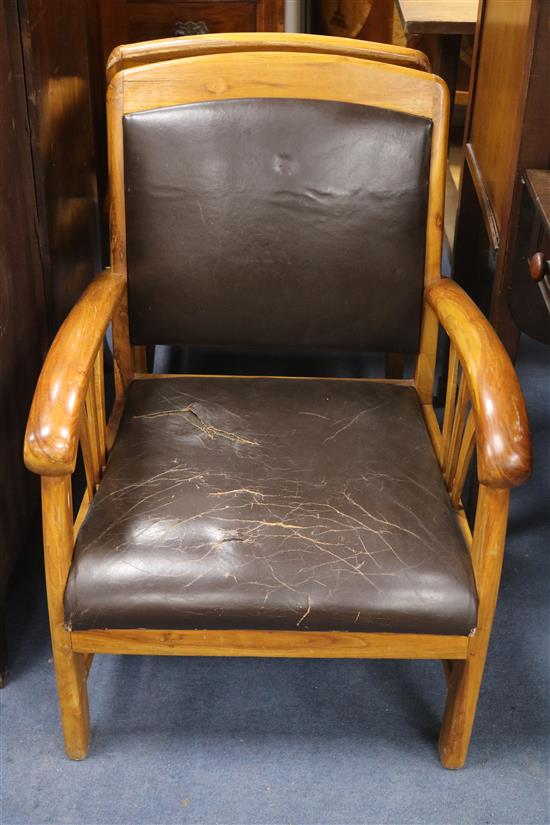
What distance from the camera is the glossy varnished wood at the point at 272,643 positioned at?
1414 millimetres

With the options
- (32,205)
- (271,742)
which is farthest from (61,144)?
(271,742)

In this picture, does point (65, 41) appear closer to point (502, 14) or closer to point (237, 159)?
point (237, 159)

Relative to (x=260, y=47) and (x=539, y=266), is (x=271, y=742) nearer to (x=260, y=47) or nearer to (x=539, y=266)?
(x=539, y=266)

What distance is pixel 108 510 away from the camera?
1.46 m

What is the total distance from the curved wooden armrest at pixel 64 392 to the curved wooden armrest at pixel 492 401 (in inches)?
20.9

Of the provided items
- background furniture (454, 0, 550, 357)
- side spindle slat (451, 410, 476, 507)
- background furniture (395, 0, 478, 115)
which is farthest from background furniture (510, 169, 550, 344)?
background furniture (395, 0, 478, 115)

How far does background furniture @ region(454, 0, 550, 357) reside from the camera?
169 cm

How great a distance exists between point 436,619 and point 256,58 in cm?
93

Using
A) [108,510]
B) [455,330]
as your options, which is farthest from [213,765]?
[455,330]

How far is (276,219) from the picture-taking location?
5.57 feet

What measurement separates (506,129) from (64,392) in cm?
99

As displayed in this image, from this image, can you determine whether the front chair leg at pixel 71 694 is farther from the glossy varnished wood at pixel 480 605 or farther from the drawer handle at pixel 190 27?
the drawer handle at pixel 190 27

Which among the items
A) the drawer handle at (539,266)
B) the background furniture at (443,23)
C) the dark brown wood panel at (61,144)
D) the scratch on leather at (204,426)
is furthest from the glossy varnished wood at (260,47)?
the background furniture at (443,23)

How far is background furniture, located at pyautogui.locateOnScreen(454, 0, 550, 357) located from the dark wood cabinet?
2.52 feet
